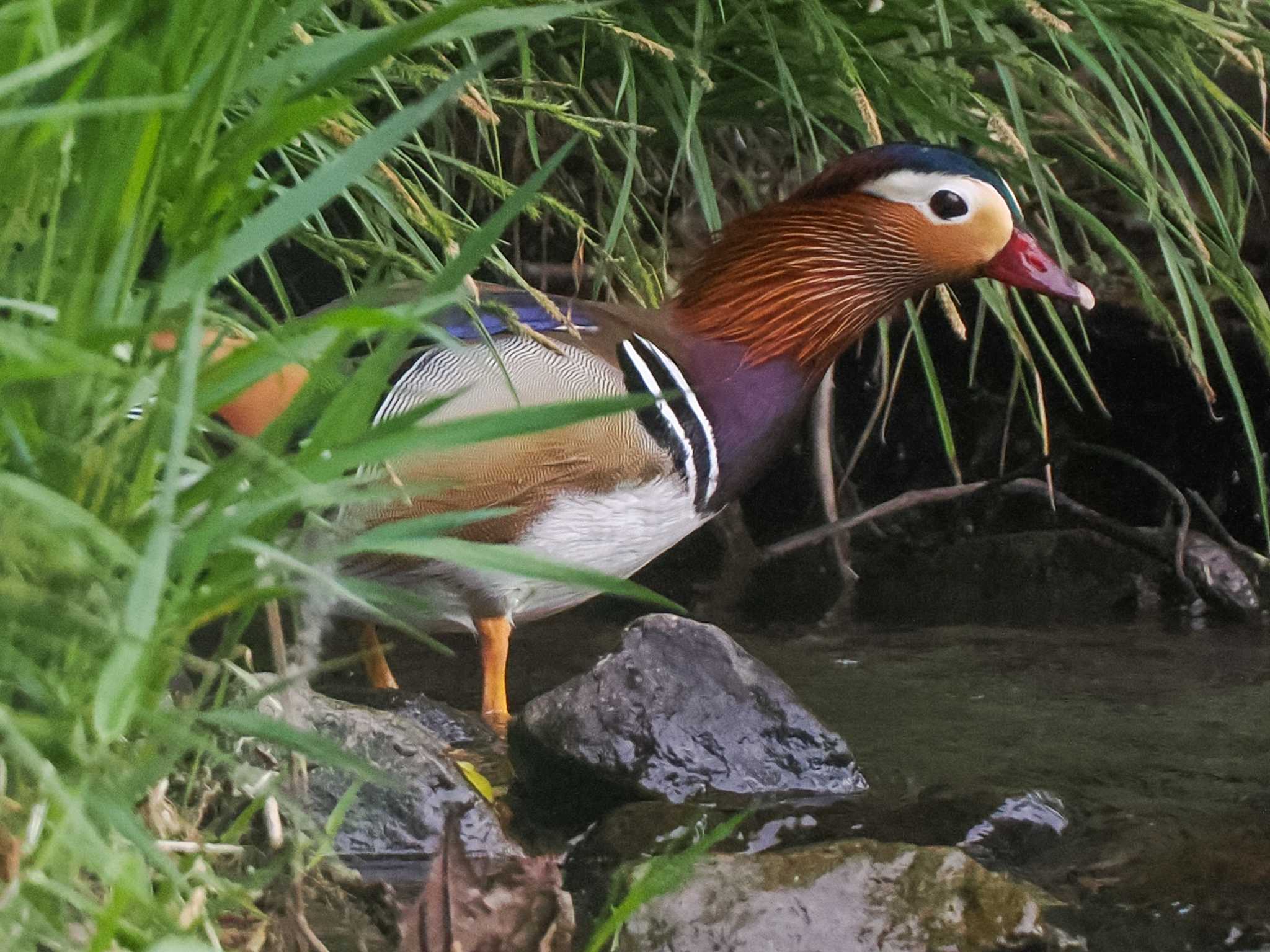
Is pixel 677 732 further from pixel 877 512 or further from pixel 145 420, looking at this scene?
pixel 145 420

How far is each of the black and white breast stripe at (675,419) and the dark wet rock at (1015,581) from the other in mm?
1141

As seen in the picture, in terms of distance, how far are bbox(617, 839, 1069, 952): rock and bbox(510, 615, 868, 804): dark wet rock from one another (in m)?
0.46

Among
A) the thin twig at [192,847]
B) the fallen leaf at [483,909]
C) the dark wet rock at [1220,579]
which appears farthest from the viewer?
the dark wet rock at [1220,579]

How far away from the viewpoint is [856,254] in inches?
122

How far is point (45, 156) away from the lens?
95cm

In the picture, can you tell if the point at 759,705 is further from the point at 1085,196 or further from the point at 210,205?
the point at 1085,196

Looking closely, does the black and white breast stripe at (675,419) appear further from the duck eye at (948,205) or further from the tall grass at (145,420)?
the tall grass at (145,420)

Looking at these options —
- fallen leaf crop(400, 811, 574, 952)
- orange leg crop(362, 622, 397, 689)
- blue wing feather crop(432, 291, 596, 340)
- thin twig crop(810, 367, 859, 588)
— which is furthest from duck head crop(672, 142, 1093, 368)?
fallen leaf crop(400, 811, 574, 952)

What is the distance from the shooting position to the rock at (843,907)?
174cm

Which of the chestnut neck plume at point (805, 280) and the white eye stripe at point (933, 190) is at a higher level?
the white eye stripe at point (933, 190)

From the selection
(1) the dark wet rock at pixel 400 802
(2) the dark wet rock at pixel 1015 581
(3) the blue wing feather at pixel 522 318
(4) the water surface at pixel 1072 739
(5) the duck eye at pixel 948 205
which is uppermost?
(5) the duck eye at pixel 948 205

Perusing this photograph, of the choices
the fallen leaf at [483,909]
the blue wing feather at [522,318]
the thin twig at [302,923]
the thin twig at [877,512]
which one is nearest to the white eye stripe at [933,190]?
the blue wing feather at [522,318]

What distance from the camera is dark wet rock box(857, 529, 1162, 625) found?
379 cm

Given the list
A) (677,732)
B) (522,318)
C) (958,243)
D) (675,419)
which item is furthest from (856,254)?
(677,732)
